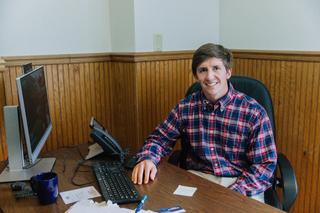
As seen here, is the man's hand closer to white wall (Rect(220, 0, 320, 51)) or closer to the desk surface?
the desk surface

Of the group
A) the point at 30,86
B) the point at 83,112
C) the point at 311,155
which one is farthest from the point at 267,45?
the point at 30,86

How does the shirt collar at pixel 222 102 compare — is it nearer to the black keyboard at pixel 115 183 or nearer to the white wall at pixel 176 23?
the black keyboard at pixel 115 183

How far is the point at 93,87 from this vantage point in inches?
96.8

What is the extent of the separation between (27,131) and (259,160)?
1002 mm

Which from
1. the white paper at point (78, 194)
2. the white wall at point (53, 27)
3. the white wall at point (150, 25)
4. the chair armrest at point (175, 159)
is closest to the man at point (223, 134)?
the chair armrest at point (175, 159)

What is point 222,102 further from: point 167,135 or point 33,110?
point 33,110

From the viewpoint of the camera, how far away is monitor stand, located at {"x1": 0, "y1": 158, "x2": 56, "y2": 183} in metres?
1.48

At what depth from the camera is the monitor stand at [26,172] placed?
4.86 ft

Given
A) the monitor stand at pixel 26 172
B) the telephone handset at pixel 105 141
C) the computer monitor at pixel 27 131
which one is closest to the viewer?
the computer monitor at pixel 27 131

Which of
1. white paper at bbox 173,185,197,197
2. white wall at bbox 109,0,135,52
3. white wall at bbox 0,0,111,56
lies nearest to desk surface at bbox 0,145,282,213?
white paper at bbox 173,185,197,197

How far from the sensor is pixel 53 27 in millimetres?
2250

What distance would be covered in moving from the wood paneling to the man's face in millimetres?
768

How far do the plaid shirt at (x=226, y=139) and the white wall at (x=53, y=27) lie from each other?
990mm

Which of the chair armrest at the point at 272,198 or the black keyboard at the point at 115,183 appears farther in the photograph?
the chair armrest at the point at 272,198
